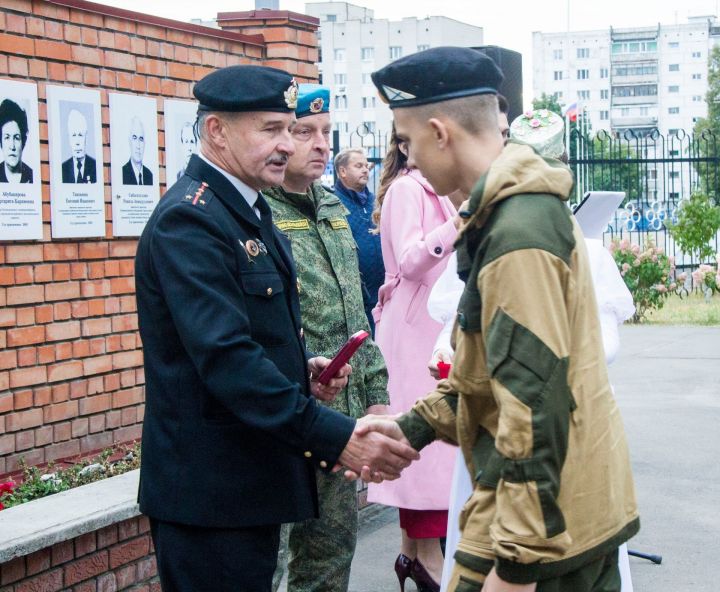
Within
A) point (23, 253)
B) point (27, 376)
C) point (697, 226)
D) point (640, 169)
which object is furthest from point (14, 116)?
point (640, 169)

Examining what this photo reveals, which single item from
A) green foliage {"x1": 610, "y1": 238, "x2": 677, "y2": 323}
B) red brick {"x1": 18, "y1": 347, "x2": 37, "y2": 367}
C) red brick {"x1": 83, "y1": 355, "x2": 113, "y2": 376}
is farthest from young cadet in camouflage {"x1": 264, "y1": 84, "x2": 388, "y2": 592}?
green foliage {"x1": 610, "y1": 238, "x2": 677, "y2": 323}

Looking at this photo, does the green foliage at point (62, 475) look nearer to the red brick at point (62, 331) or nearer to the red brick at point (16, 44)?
the red brick at point (62, 331)

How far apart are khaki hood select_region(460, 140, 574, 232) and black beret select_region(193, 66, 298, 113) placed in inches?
38.4

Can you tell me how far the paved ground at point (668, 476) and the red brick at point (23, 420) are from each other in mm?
1681

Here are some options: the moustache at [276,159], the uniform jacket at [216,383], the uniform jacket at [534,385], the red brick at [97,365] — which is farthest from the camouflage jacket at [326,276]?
the red brick at [97,365]


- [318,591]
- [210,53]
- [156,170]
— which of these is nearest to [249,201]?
[318,591]

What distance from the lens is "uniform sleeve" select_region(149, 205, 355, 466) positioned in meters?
2.92

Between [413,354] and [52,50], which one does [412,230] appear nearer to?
[413,354]

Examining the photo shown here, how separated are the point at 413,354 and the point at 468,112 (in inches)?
114

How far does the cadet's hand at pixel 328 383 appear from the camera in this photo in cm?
366

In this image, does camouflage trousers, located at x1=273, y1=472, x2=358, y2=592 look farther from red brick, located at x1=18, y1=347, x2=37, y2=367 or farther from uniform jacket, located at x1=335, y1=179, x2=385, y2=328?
uniform jacket, located at x1=335, y1=179, x2=385, y2=328

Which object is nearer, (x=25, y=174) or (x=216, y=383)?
(x=216, y=383)

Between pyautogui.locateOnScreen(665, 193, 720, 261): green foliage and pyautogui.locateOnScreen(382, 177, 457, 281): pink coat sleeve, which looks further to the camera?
pyautogui.locateOnScreen(665, 193, 720, 261): green foliage

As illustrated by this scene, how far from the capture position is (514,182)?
2359 millimetres
